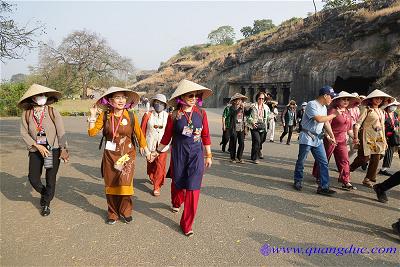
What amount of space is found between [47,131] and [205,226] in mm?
2635

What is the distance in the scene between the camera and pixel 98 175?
7.04 m

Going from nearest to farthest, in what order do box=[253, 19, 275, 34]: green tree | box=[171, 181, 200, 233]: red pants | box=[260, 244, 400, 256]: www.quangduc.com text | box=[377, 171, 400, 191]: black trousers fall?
box=[260, 244, 400, 256]: www.quangduc.com text
box=[171, 181, 200, 233]: red pants
box=[377, 171, 400, 191]: black trousers
box=[253, 19, 275, 34]: green tree

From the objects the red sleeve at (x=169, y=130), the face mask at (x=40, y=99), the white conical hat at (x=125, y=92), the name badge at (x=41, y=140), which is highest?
the white conical hat at (x=125, y=92)

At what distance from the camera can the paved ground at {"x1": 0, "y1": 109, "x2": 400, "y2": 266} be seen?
137 inches

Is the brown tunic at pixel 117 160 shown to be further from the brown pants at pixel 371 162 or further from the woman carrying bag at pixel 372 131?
the brown pants at pixel 371 162

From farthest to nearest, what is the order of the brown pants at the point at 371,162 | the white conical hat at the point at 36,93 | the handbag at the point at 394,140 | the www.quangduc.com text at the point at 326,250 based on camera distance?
Result: 1. the handbag at the point at 394,140
2. the brown pants at the point at 371,162
3. the white conical hat at the point at 36,93
4. the www.quangduc.com text at the point at 326,250

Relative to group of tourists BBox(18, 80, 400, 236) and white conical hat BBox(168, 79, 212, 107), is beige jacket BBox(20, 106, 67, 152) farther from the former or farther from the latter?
white conical hat BBox(168, 79, 212, 107)

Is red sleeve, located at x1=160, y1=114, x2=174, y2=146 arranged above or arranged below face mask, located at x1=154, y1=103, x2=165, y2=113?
below

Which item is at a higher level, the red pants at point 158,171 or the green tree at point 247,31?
the green tree at point 247,31

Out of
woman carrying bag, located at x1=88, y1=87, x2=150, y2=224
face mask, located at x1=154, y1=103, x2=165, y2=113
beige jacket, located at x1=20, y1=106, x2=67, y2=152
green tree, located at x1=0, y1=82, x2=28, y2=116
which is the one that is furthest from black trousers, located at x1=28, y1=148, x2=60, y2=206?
green tree, located at x1=0, y1=82, x2=28, y2=116

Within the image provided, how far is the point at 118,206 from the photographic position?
4477mm

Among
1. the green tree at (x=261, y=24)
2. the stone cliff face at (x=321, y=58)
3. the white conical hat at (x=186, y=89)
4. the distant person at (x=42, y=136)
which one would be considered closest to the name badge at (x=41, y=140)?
the distant person at (x=42, y=136)

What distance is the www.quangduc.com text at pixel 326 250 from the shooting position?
11.9 ft

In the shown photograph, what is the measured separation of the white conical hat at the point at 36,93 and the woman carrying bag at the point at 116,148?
34.9 inches
